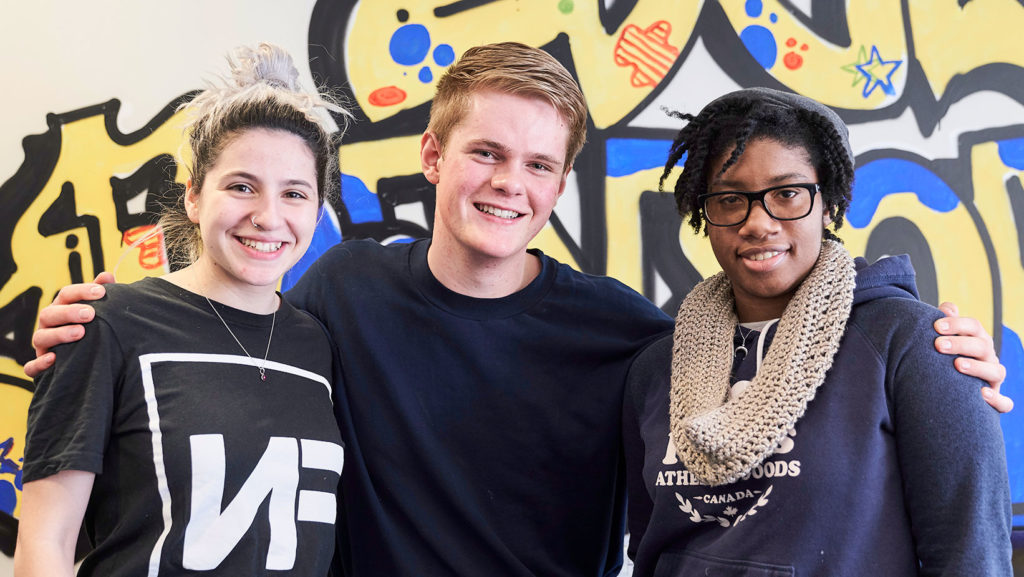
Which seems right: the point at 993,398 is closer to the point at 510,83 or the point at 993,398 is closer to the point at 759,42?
the point at 510,83

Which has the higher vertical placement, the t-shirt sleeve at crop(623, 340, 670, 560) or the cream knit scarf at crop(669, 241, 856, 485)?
the cream knit scarf at crop(669, 241, 856, 485)

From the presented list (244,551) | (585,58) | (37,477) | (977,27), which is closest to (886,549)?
(244,551)

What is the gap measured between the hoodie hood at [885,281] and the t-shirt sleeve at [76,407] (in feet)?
4.42

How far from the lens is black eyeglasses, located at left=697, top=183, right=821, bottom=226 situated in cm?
146

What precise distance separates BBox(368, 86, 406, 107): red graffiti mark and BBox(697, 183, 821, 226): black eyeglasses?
1.38m

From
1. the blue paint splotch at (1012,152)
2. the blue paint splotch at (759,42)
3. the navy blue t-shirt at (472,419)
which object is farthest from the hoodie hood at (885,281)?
the blue paint splotch at (1012,152)

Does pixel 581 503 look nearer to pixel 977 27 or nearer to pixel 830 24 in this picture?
pixel 830 24

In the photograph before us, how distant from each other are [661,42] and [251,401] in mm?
1962

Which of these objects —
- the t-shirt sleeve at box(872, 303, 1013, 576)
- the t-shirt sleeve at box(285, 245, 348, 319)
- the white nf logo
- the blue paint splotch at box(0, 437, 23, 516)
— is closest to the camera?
the t-shirt sleeve at box(872, 303, 1013, 576)

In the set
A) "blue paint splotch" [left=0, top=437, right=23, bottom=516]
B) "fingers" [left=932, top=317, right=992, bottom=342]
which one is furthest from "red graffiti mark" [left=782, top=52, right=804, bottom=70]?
"blue paint splotch" [left=0, top=437, right=23, bottom=516]

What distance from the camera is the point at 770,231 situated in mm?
1452

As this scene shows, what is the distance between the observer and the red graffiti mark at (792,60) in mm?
2740

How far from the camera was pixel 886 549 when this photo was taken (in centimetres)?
125

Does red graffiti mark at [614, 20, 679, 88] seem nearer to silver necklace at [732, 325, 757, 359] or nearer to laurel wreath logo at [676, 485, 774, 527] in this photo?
silver necklace at [732, 325, 757, 359]
